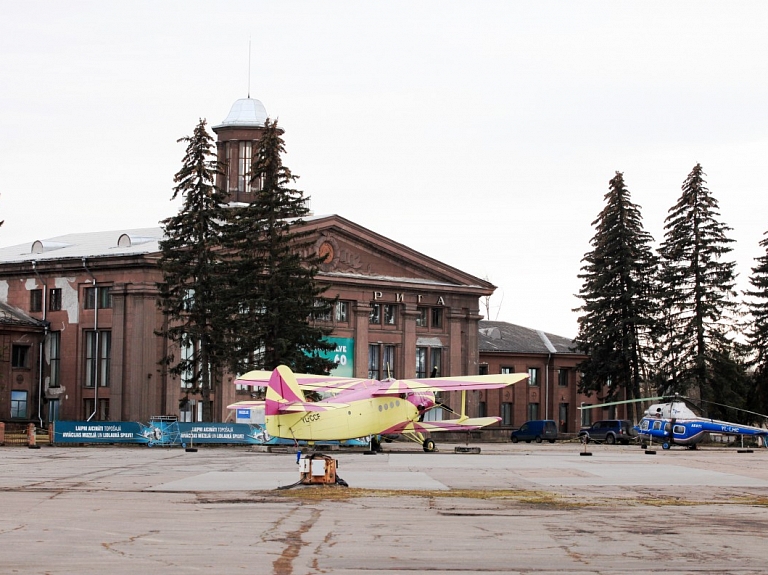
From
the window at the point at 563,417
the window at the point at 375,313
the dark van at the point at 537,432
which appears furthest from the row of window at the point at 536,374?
the window at the point at 375,313

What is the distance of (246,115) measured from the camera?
9044 centimetres

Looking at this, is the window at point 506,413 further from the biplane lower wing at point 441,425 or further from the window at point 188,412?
the biplane lower wing at point 441,425

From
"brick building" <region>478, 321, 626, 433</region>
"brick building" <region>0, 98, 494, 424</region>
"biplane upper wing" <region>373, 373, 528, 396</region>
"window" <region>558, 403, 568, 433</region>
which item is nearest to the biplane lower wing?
"biplane upper wing" <region>373, 373, 528, 396</region>

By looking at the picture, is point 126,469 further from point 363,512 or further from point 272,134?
point 272,134

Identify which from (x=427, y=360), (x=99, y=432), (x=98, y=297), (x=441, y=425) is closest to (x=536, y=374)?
(x=427, y=360)

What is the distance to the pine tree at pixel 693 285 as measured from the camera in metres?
81.8

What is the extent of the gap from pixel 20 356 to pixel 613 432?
3499 cm

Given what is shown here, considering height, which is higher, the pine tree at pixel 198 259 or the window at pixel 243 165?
the window at pixel 243 165

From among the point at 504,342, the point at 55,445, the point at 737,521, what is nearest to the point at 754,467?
the point at 737,521

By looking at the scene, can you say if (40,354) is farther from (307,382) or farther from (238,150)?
(307,382)

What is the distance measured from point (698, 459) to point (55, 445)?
2687cm

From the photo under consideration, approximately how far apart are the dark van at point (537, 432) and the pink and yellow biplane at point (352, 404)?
3325cm

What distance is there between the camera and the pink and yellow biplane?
1515 inches

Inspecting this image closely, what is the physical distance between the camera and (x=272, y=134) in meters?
65.9
